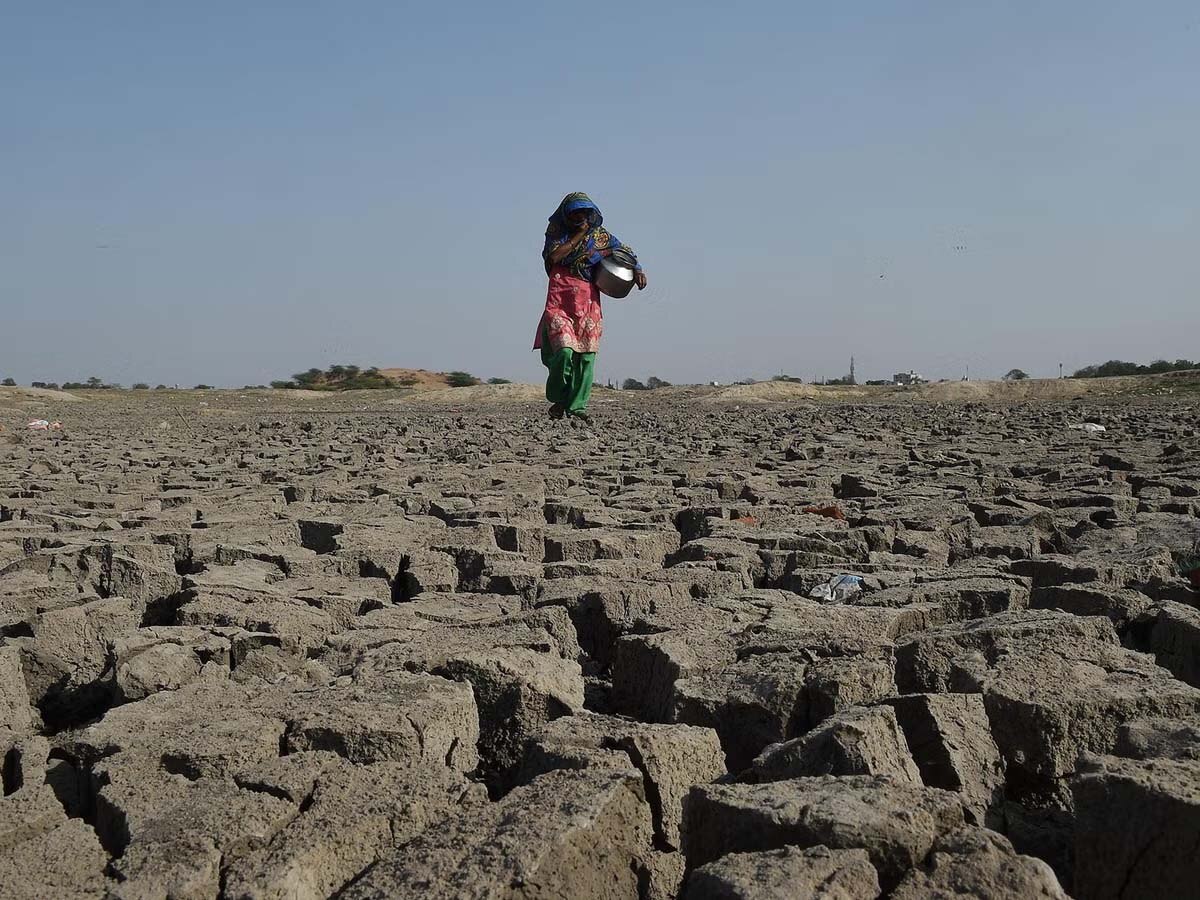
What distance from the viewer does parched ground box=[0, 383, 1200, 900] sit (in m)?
1.70

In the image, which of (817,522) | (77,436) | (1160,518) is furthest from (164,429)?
(1160,518)

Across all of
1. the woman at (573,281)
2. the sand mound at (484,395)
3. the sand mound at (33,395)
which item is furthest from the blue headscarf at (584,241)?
the sand mound at (33,395)

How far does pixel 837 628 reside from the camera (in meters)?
3.04

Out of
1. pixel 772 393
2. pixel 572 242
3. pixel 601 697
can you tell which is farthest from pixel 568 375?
pixel 772 393

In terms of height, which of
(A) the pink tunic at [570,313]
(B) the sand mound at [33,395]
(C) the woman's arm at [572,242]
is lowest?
(B) the sand mound at [33,395]

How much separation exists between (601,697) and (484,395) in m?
24.5

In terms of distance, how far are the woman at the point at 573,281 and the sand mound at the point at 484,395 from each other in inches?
511

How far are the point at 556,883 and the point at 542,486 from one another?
518 cm

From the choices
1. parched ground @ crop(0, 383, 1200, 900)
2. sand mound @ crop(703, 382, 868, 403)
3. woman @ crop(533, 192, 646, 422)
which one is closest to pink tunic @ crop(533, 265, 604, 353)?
woman @ crop(533, 192, 646, 422)

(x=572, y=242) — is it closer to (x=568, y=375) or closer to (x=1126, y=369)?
(x=568, y=375)

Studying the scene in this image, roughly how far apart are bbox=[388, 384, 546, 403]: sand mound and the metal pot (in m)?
13.1

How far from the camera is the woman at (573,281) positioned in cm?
Answer: 1270

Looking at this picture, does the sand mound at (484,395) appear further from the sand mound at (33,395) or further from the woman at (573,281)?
the woman at (573,281)

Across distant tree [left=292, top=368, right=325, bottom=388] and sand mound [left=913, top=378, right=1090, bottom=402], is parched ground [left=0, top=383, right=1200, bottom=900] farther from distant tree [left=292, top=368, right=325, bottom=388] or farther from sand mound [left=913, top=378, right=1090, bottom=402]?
distant tree [left=292, top=368, right=325, bottom=388]
